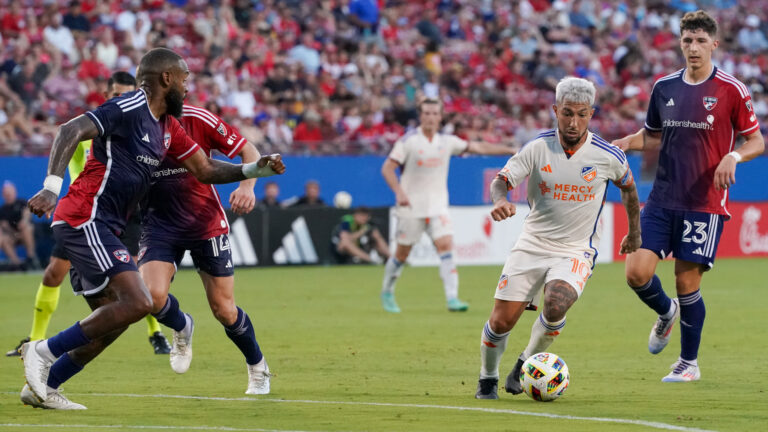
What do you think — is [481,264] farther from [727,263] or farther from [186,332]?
[186,332]

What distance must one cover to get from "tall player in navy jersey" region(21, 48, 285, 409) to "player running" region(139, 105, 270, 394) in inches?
34.7

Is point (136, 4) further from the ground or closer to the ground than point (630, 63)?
further from the ground

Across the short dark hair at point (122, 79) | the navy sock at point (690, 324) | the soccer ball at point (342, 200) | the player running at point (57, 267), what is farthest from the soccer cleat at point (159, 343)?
the soccer ball at point (342, 200)

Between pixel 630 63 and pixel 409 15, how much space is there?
577 centimetres

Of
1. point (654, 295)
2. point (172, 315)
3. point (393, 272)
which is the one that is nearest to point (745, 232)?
point (393, 272)

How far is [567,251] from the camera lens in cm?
842

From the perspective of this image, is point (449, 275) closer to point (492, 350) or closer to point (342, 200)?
point (492, 350)

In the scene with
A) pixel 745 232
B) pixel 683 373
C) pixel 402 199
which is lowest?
pixel 745 232

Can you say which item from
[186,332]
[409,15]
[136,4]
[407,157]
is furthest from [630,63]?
[186,332]

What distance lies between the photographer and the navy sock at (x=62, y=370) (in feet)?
25.1

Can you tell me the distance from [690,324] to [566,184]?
1904 mm

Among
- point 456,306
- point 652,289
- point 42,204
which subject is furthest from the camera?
point 456,306

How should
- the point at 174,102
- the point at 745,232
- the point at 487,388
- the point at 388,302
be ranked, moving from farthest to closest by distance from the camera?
the point at 745,232 → the point at 388,302 → the point at 487,388 → the point at 174,102

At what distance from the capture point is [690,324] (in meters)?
9.52
